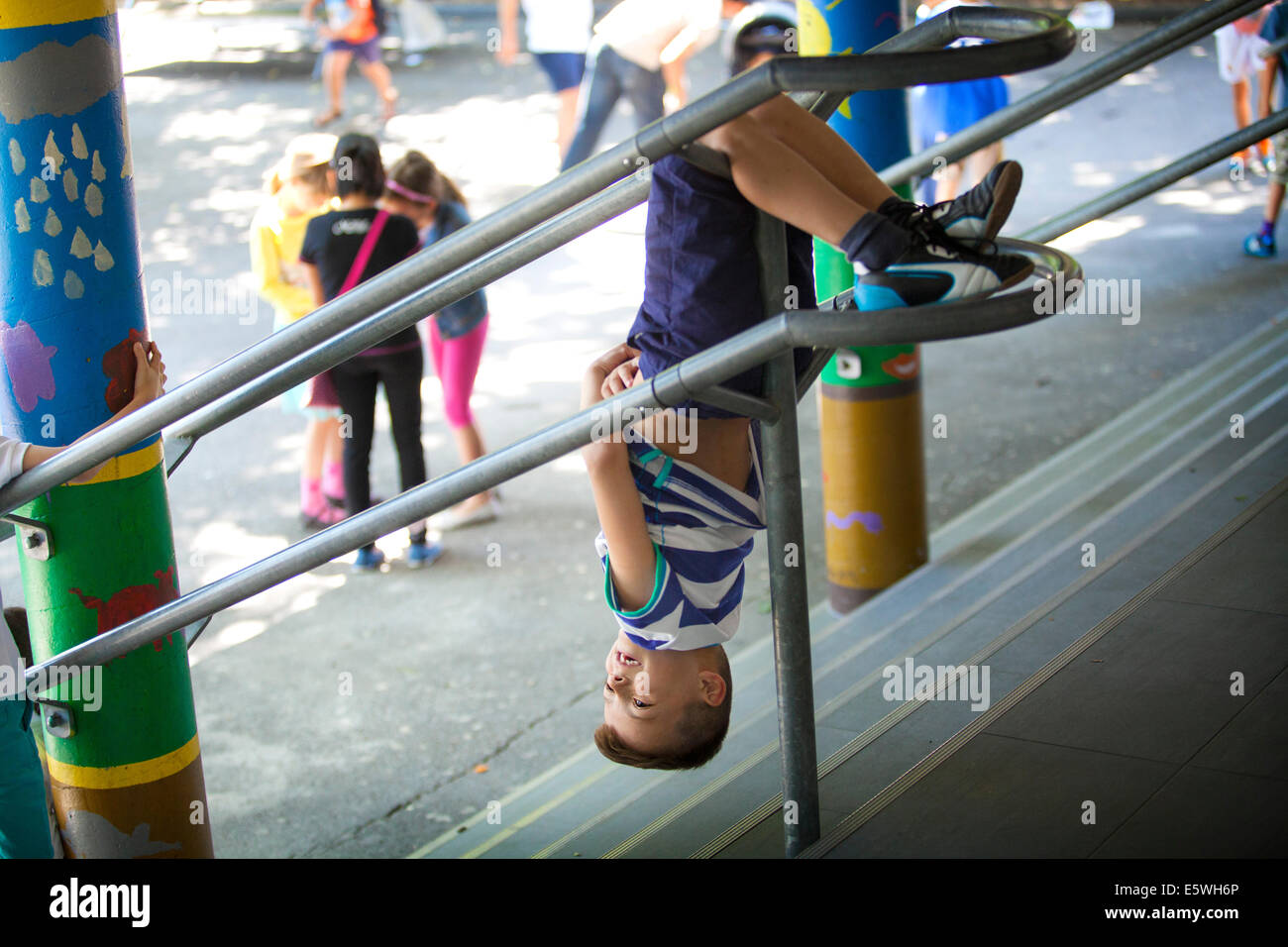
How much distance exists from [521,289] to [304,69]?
7376 millimetres

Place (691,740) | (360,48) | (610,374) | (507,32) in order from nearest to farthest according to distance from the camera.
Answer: (610,374)
(691,740)
(360,48)
(507,32)

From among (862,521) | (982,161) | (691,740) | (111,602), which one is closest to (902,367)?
(862,521)

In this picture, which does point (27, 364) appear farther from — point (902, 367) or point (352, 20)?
Result: point (352, 20)

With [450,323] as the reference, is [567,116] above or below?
above

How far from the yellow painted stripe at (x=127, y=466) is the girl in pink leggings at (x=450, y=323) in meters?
2.80

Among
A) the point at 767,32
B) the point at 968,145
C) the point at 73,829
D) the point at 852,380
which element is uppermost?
the point at 767,32

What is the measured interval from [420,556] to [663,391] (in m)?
3.82

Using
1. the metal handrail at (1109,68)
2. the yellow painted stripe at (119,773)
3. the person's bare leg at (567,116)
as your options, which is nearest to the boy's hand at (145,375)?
the yellow painted stripe at (119,773)

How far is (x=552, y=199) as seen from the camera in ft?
6.84

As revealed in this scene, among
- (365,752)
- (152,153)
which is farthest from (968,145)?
(152,153)

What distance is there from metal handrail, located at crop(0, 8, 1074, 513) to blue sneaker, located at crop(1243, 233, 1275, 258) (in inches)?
255
